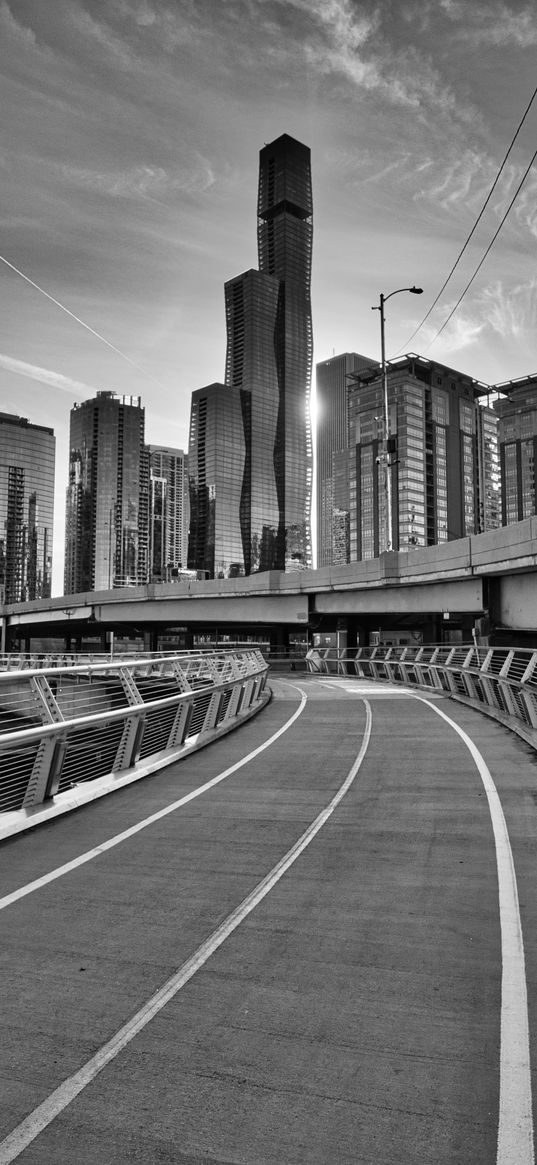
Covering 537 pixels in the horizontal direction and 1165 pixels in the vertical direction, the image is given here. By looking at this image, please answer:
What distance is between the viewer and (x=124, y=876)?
22.7 ft

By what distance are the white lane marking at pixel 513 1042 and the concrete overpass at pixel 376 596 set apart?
86.9 feet

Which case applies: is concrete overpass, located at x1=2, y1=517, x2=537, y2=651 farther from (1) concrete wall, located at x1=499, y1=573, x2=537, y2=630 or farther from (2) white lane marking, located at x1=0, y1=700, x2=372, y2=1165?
(2) white lane marking, located at x1=0, y1=700, x2=372, y2=1165

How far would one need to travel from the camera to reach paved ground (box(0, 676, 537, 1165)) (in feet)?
10.9

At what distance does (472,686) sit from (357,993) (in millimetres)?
21868

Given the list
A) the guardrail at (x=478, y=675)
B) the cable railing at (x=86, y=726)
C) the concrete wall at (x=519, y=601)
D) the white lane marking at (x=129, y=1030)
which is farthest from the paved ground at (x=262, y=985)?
the concrete wall at (x=519, y=601)

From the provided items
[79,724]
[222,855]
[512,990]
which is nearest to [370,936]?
[512,990]

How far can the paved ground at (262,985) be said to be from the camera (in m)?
3.33

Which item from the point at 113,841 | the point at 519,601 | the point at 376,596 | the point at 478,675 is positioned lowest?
the point at 113,841

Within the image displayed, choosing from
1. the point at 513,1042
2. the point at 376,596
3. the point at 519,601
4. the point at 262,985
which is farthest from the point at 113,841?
the point at 376,596

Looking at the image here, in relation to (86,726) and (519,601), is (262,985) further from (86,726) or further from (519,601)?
(519,601)

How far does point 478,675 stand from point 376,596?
2843 cm

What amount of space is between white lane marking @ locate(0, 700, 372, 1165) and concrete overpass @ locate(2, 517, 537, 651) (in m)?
26.8

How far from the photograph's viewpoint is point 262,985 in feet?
15.5

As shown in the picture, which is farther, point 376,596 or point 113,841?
point 376,596
